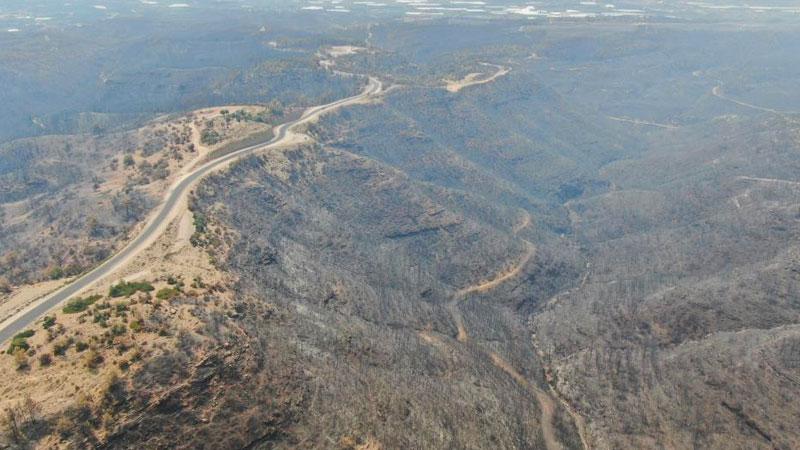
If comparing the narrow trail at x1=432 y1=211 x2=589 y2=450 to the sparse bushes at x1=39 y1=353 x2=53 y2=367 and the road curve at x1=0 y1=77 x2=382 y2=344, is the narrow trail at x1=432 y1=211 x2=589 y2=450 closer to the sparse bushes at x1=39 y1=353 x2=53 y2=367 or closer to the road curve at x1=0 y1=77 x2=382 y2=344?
the road curve at x1=0 y1=77 x2=382 y2=344

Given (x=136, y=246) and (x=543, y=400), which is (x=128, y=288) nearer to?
(x=136, y=246)

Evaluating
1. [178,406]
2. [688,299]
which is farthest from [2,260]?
[688,299]

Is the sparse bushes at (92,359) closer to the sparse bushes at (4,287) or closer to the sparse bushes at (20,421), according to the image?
the sparse bushes at (20,421)

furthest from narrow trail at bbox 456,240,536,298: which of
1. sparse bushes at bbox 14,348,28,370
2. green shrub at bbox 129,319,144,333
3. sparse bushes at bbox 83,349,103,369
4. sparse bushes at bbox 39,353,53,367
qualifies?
sparse bushes at bbox 14,348,28,370

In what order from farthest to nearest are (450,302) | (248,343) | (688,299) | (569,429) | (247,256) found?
(450,302)
(688,299)
(247,256)
(569,429)
(248,343)

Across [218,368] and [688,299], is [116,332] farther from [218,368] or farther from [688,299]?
[688,299]

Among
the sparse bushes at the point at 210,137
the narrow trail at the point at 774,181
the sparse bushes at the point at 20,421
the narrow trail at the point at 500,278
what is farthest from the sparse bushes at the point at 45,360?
the narrow trail at the point at 774,181
